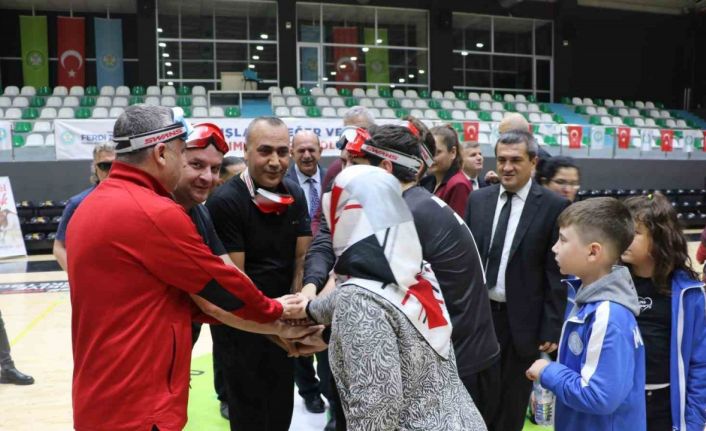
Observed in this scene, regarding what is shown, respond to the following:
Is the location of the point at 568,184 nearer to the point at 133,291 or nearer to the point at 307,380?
the point at 307,380

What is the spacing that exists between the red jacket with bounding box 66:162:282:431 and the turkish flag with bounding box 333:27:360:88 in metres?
18.6

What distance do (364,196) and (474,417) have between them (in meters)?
0.61

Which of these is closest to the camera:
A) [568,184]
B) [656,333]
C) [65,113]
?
[656,333]

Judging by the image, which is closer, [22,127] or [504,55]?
[22,127]

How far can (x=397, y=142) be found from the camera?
1841 millimetres

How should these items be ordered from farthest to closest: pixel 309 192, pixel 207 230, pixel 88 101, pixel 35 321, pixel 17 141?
pixel 88 101 → pixel 17 141 → pixel 35 321 → pixel 309 192 → pixel 207 230

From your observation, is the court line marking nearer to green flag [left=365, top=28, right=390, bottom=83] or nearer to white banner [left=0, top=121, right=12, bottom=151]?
white banner [left=0, top=121, right=12, bottom=151]

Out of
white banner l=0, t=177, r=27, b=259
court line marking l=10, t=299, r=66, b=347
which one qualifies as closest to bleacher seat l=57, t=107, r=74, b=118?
white banner l=0, t=177, r=27, b=259

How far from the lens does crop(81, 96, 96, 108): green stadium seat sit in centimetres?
1565

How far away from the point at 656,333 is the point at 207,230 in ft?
6.18

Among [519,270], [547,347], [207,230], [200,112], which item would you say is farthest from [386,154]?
[200,112]

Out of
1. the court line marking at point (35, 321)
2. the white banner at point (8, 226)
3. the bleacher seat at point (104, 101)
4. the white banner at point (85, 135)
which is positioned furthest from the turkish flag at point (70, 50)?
the court line marking at point (35, 321)

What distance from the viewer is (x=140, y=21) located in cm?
1780

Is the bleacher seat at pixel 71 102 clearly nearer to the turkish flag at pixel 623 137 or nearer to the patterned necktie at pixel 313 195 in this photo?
the patterned necktie at pixel 313 195
